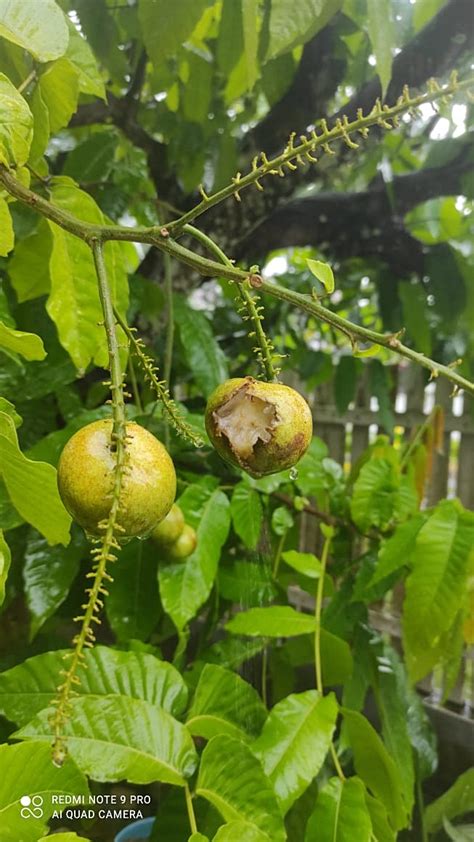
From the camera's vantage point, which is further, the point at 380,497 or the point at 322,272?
the point at 380,497

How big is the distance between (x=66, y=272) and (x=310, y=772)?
57cm

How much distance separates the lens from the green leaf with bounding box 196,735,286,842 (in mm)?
615

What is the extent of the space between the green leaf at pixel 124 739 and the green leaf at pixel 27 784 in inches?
4.2

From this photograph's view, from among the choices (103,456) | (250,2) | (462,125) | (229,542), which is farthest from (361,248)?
(103,456)

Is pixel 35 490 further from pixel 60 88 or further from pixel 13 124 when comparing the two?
pixel 60 88

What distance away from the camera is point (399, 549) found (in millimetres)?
916

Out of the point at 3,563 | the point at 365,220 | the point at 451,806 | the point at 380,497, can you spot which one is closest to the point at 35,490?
the point at 3,563

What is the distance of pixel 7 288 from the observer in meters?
0.93

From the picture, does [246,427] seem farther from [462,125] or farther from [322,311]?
[462,125]

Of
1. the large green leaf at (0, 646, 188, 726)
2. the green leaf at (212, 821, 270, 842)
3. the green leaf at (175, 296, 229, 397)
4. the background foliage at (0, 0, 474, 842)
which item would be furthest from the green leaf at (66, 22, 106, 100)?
the green leaf at (212, 821, 270, 842)

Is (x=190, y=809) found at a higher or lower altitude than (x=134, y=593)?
lower

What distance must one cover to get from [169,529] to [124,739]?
221mm

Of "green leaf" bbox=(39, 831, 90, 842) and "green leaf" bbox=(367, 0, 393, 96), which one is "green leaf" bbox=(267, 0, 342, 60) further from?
"green leaf" bbox=(39, 831, 90, 842)

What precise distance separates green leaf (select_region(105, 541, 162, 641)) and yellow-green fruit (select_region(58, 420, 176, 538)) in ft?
1.64
